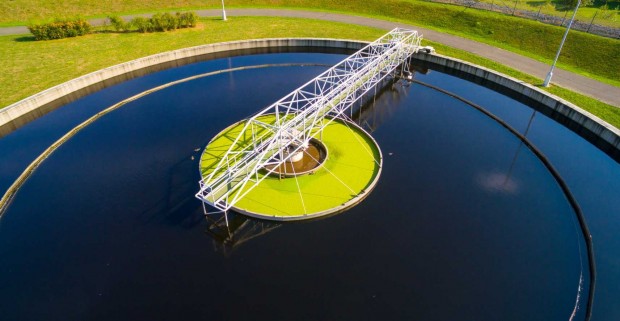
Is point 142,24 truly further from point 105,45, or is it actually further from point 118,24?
point 105,45

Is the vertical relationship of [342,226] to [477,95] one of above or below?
below

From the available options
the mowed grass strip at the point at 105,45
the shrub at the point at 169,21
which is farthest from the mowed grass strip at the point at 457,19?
the shrub at the point at 169,21

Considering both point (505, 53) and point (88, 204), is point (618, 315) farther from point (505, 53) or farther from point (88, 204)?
point (505, 53)

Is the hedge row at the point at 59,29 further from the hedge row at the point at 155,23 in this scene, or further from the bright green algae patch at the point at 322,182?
the bright green algae patch at the point at 322,182

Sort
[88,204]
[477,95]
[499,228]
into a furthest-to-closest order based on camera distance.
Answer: [477,95] < [88,204] < [499,228]

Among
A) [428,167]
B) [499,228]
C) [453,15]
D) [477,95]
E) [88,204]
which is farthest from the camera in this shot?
[453,15]

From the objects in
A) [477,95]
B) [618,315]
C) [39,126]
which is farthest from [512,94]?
[39,126]

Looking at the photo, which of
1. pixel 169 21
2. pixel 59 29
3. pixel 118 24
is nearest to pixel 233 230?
pixel 169 21
